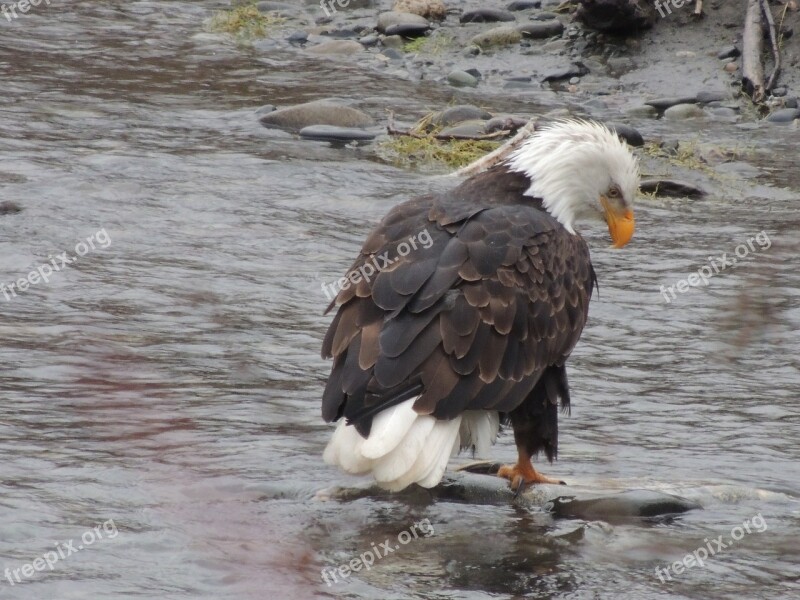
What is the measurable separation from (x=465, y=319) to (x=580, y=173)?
1231 millimetres

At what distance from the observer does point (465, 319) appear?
5246mm

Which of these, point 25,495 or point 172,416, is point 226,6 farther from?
point 25,495

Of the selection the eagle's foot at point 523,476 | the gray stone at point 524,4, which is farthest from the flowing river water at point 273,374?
the gray stone at point 524,4

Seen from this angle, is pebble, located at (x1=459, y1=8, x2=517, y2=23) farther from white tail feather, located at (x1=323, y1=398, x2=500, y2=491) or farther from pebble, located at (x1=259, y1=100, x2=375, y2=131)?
white tail feather, located at (x1=323, y1=398, x2=500, y2=491)

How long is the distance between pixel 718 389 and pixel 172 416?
2.66 meters

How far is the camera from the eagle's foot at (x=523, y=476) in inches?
224

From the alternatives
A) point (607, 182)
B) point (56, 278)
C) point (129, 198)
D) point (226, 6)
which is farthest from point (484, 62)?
point (607, 182)

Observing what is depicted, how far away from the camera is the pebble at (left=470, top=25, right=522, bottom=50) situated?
13352mm

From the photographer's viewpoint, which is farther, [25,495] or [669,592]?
[25,495]

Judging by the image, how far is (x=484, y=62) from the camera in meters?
13.4

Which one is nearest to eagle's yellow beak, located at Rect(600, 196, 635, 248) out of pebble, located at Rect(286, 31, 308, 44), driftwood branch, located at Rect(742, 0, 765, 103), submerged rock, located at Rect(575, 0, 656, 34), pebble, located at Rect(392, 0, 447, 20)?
driftwood branch, located at Rect(742, 0, 765, 103)

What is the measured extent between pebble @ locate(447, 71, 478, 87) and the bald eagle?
22.4 ft
